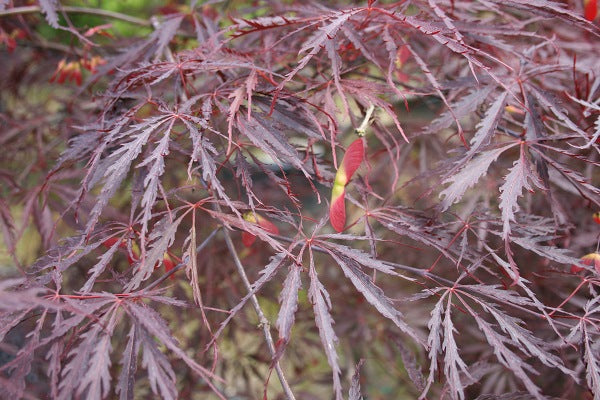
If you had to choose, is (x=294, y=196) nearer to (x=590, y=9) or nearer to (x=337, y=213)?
(x=337, y=213)

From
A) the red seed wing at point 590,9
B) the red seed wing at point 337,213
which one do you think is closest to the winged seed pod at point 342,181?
the red seed wing at point 337,213

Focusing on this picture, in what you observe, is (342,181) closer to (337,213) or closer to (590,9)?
(337,213)

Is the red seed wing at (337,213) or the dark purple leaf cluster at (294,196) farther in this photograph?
the red seed wing at (337,213)

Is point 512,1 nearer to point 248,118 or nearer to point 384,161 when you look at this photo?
point 248,118

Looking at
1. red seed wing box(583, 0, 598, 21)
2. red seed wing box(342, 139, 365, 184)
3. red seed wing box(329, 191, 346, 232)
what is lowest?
red seed wing box(329, 191, 346, 232)

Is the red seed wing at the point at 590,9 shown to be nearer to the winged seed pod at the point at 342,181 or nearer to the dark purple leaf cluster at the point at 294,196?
the dark purple leaf cluster at the point at 294,196

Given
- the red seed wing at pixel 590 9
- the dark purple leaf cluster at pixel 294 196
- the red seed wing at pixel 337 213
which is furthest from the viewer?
the red seed wing at pixel 590 9

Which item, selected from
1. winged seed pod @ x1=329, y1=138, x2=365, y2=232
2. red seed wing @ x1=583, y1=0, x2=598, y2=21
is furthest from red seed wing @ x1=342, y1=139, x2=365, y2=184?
red seed wing @ x1=583, y1=0, x2=598, y2=21

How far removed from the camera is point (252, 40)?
42.4 inches

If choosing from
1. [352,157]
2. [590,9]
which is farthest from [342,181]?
[590,9]

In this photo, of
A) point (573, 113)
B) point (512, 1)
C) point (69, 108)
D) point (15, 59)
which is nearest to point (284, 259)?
point (512, 1)

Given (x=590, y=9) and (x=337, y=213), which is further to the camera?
(x=590, y=9)

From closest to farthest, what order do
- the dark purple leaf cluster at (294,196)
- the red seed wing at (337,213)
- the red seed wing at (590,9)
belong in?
1. the dark purple leaf cluster at (294,196)
2. the red seed wing at (337,213)
3. the red seed wing at (590,9)

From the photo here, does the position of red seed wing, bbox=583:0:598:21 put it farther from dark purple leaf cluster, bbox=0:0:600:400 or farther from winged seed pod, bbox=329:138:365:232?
winged seed pod, bbox=329:138:365:232
